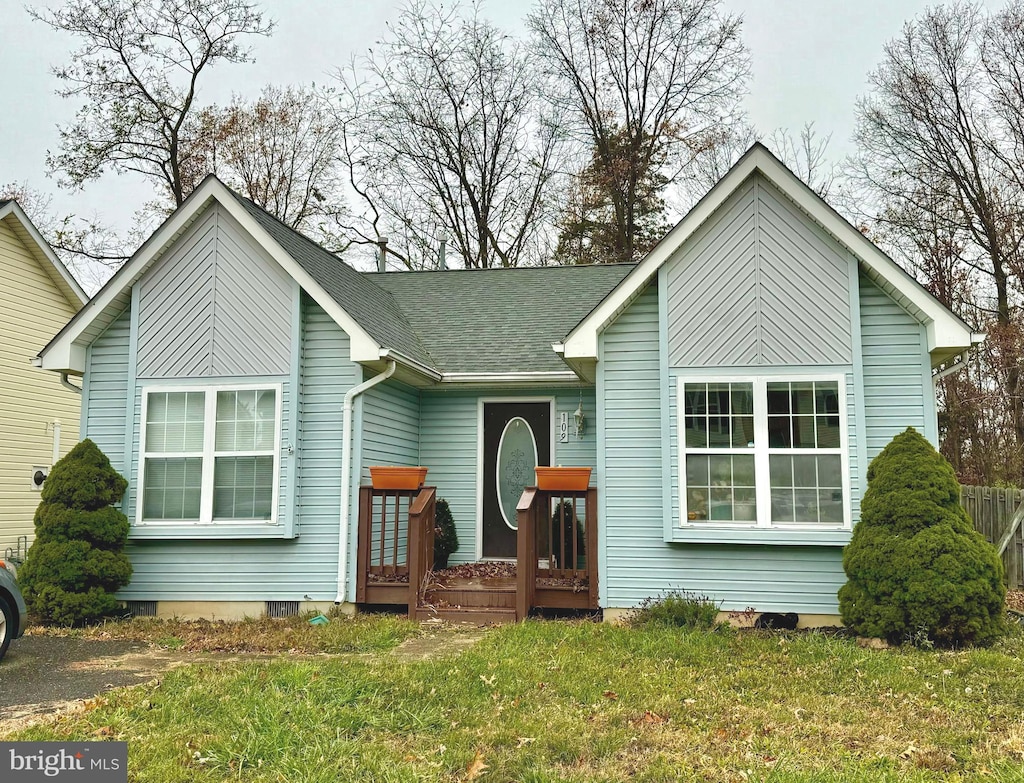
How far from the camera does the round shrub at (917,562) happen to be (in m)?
6.78

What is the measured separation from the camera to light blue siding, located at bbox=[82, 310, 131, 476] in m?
9.52

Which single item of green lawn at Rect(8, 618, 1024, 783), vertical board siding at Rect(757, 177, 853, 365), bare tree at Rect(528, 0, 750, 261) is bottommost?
green lawn at Rect(8, 618, 1024, 783)

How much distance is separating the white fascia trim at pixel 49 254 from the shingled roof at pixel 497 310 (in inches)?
229

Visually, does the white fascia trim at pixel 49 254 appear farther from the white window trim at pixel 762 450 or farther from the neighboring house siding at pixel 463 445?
the white window trim at pixel 762 450

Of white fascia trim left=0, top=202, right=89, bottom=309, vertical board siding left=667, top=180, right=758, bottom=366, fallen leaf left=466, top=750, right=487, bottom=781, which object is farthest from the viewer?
white fascia trim left=0, top=202, right=89, bottom=309

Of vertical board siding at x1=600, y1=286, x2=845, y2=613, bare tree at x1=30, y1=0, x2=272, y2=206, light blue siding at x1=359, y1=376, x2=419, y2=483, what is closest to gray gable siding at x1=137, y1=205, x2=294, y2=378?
light blue siding at x1=359, y1=376, x2=419, y2=483

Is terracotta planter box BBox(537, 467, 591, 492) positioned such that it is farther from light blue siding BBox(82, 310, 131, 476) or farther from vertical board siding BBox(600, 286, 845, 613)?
light blue siding BBox(82, 310, 131, 476)

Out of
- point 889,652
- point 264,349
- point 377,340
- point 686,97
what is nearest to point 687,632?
point 889,652

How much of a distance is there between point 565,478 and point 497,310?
4457 mm

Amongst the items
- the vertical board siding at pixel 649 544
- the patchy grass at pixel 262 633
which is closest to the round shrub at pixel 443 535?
the patchy grass at pixel 262 633

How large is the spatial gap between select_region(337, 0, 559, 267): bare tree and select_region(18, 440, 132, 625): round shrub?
1679cm

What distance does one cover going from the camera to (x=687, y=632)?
7.62 m

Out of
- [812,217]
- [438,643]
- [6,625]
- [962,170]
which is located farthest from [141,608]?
[962,170]

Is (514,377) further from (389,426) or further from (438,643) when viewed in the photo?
Answer: (438,643)
